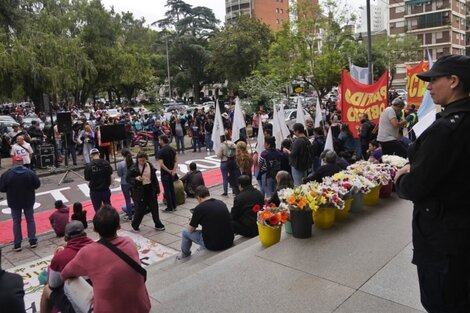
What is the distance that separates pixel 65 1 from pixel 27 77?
1462 centimetres

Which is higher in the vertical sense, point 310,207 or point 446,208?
point 446,208

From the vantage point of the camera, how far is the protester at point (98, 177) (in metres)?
9.37

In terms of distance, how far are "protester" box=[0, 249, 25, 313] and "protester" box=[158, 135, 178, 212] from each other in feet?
22.8

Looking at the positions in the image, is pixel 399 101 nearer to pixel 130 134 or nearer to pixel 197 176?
pixel 197 176

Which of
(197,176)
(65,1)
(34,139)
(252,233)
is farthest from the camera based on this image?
(65,1)

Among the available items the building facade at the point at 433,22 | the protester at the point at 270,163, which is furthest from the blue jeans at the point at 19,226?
the building facade at the point at 433,22

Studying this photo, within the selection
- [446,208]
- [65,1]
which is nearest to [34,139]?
[446,208]

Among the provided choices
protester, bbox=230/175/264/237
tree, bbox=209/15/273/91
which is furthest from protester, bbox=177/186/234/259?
tree, bbox=209/15/273/91

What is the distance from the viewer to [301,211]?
580 centimetres

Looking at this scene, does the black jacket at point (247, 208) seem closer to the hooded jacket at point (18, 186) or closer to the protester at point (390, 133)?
the protester at point (390, 133)

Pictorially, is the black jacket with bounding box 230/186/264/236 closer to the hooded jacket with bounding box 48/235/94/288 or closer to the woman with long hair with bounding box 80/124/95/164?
the hooded jacket with bounding box 48/235/94/288

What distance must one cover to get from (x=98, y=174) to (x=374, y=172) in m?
5.71

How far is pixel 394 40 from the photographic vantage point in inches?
1501

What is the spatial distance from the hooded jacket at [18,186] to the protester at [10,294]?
5.62 m
